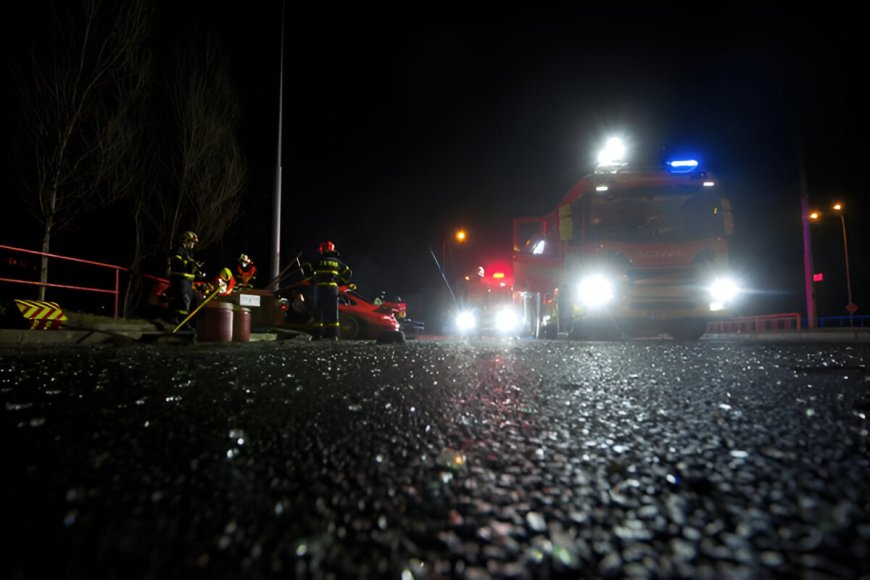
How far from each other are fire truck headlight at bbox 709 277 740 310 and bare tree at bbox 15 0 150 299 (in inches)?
499

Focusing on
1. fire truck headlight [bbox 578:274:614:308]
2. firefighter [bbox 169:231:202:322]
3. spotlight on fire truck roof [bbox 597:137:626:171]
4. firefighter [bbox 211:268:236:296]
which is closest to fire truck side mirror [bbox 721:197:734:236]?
spotlight on fire truck roof [bbox 597:137:626:171]

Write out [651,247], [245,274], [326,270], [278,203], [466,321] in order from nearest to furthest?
[651,247] < [326,270] < [245,274] < [278,203] < [466,321]

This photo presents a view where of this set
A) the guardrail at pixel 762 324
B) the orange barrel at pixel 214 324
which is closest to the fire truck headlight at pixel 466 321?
the guardrail at pixel 762 324

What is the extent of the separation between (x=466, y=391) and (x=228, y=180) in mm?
15263

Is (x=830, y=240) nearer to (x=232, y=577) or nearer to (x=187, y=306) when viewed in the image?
(x=187, y=306)

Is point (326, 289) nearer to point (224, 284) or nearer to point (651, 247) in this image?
point (224, 284)

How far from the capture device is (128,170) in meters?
12.2

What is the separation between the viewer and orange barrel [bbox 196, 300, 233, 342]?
6914 millimetres

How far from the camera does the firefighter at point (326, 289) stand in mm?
8672

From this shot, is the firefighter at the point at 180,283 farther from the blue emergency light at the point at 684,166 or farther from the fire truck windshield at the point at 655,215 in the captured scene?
the blue emergency light at the point at 684,166

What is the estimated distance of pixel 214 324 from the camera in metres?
6.92

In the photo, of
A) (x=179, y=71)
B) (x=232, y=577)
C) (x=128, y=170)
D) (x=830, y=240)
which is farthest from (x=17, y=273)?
(x=830, y=240)

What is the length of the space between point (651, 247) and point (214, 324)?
6926 millimetres

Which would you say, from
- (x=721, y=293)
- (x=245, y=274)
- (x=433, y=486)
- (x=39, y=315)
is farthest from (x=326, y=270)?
(x=433, y=486)
